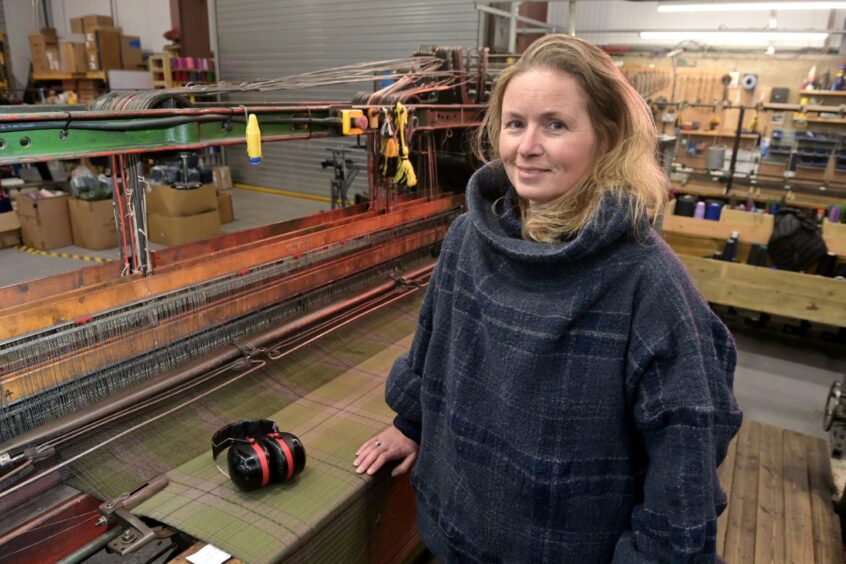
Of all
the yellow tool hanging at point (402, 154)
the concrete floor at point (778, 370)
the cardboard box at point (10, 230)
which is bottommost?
the concrete floor at point (778, 370)

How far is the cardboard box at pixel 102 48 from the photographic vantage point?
1040 centimetres

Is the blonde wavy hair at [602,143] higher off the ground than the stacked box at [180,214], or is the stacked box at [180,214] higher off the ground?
the blonde wavy hair at [602,143]

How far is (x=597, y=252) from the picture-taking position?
3.36 ft

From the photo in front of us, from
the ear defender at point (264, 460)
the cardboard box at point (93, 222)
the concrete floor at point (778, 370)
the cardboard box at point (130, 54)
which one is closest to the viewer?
the ear defender at point (264, 460)

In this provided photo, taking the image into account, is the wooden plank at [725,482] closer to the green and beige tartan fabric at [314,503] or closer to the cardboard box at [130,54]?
the green and beige tartan fabric at [314,503]

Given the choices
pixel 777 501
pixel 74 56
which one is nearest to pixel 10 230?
pixel 74 56

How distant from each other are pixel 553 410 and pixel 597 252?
29cm

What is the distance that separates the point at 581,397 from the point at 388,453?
731mm

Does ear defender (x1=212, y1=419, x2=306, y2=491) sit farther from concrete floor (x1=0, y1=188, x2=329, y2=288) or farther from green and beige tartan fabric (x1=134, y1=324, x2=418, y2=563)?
concrete floor (x1=0, y1=188, x2=329, y2=288)

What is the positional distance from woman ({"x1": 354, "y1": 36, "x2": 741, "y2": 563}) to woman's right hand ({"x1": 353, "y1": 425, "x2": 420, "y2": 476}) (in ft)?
1.40

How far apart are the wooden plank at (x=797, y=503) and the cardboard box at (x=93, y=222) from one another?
6.55 meters

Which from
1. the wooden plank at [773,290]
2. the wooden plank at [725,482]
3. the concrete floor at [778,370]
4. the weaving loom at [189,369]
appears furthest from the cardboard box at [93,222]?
the wooden plank at [725,482]

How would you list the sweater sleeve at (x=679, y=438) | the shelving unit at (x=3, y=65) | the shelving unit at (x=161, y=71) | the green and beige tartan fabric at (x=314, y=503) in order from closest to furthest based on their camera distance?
1. the sweater sleeve at (x=679, y=438)
2. the green and beige tartan fabric at (x=314, y=503)
3. the shelving unit at (x=161, y=71)
4. the shelving unit at (x=3, y=65)

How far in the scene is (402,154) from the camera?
9.75ft
